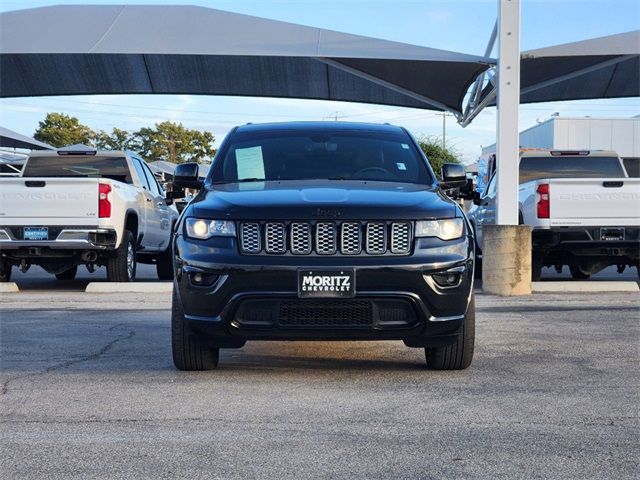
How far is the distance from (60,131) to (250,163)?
6339 centimetres

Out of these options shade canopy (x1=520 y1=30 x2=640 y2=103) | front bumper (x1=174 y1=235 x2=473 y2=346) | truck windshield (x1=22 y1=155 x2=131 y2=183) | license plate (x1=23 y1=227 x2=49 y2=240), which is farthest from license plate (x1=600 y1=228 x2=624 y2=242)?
front bumper (x1=174 y1=235 x2=473 y2=346)

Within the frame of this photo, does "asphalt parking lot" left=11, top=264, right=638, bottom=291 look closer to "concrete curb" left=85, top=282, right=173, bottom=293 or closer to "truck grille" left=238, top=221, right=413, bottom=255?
"concrete curb" left=85, top=282, right=173, bottom=293

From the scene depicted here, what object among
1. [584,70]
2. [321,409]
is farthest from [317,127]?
[584,70]

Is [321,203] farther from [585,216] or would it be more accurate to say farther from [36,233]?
[36,233]

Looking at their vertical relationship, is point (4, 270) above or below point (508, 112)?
below

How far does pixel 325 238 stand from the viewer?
19.8 ft

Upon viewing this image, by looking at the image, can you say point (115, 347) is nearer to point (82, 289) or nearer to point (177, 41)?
point (82, 289)

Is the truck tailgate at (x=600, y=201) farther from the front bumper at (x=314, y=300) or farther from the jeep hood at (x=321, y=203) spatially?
the front bumper at (x=314, y=300)

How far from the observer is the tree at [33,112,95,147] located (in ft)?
223

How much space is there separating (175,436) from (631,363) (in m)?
3.61

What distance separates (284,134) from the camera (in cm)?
772

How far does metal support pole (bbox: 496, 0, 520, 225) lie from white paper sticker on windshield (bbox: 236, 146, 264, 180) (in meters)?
5.93

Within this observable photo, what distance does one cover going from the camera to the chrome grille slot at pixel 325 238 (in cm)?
601

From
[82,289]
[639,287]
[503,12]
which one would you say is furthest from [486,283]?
[82,289]
